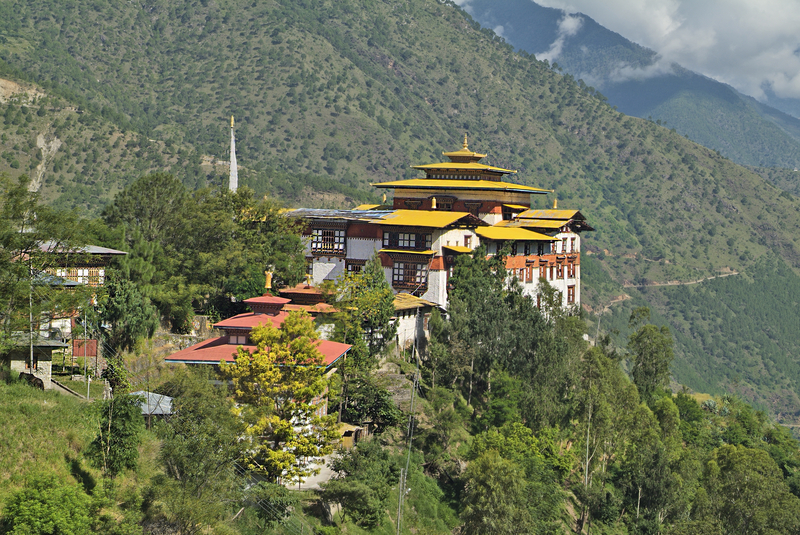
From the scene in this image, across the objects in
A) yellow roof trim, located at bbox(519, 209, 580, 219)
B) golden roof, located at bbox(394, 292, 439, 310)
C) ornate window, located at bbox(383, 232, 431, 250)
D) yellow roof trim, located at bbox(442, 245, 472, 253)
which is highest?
yellow roof trim, located at bbox(519, 209, 580, 219)

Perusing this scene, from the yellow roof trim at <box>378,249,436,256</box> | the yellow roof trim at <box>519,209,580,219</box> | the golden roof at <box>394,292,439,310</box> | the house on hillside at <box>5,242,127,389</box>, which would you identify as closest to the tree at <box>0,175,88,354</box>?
the house on hillside at <box>5,242,127,389</box>

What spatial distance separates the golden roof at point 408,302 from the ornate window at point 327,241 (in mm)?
8133

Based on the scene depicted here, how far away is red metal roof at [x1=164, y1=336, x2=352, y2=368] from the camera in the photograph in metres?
51.2

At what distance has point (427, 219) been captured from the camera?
77000 mm

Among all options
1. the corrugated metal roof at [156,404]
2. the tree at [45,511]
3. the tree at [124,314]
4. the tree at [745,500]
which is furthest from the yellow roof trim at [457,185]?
the tree at [45,511]

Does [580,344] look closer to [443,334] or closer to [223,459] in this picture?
[443,334]

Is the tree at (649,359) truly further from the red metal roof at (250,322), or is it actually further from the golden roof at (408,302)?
the red metal roof at (250,322)

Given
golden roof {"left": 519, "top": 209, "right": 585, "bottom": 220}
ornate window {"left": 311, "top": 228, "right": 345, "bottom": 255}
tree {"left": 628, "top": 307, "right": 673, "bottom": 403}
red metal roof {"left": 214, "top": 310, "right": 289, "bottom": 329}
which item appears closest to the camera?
red metal roof {"left": 214, "top": 310, "right": 289, "bottom": 329}

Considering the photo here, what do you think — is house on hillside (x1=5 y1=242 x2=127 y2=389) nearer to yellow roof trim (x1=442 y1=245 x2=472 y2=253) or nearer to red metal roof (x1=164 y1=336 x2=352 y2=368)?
red metal roof (x1=164 y1=336 x2=352 y2=368)

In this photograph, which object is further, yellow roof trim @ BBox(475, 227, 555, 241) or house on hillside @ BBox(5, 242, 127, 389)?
yellow roof trim @ BBox(475, 227, 555, 241)

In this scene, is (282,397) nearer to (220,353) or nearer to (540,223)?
(220,353)

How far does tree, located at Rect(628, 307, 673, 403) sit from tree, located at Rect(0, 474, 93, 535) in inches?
2393

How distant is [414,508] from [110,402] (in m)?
20.9

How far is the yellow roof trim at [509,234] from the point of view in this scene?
78.7 meters
